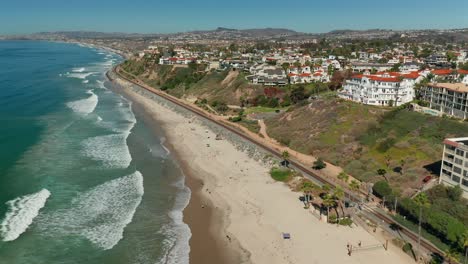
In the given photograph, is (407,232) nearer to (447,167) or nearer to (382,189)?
(382,189)

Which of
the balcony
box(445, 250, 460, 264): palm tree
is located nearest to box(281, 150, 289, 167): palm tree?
the balcony

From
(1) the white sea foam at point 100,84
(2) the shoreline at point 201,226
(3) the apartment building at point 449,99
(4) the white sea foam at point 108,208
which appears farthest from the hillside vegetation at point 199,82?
(4) the white sea foam at point 108,208

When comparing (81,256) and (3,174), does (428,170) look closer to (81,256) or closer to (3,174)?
(81,256)

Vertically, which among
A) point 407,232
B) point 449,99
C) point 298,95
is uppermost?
point 449,99

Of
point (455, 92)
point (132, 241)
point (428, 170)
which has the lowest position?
point (132, 241)

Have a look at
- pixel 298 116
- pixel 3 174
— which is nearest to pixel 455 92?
pixel 298 116

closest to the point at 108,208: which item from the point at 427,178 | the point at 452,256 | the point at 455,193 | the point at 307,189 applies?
the point at 307,189

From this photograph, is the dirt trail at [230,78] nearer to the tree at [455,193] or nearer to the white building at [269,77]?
the white building at [269,77]
